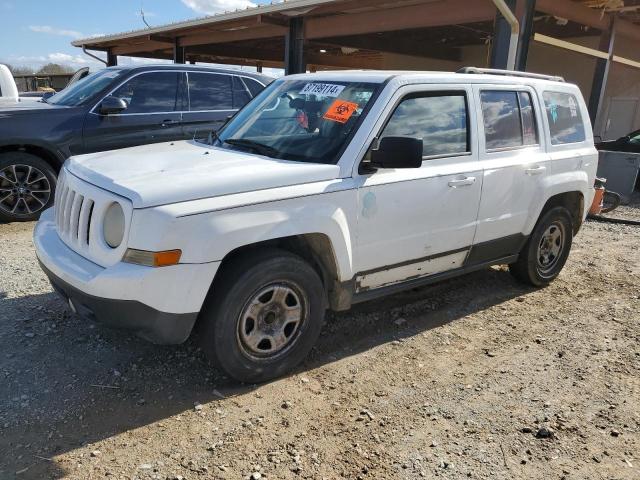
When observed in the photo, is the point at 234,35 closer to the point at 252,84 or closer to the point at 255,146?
the point at 252,84

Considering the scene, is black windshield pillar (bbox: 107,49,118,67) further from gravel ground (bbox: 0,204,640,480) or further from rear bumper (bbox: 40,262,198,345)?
rear bumper (bbox: 40,262,198,345)

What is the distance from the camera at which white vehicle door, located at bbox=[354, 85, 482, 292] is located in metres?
3.55

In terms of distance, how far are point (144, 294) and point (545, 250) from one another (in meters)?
3.91

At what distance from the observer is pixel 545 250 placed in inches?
204

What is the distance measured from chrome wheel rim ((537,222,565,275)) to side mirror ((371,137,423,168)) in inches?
92.4

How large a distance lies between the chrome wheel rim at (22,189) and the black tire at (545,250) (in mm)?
5491

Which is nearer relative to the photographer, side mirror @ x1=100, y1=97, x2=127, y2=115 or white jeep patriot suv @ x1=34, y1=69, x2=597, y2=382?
white jeep patriot suv @ x1=34, y1=69, x2=597, y2=382

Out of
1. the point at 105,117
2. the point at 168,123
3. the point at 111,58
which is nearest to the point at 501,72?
the point at 168,123

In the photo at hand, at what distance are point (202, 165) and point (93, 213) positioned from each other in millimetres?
689

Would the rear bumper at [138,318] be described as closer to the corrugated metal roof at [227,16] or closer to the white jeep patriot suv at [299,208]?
the white jeep patriot suv at [299,208]

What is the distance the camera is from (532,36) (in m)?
9.61

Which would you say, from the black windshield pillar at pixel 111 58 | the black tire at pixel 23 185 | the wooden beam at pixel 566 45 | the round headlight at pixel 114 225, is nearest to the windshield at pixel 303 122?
the round headlight at pixel 114 225

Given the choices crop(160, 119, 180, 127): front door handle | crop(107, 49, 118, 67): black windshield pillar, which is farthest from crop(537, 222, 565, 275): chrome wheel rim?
crop(107, 49, 118, 67): black windshield pillar

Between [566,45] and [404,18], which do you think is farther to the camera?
[404,18]
